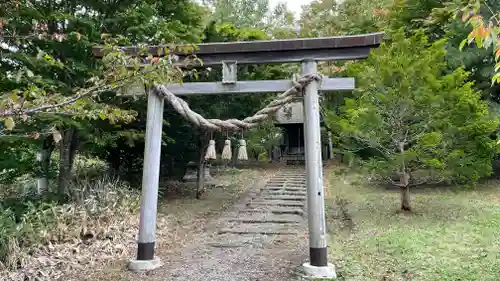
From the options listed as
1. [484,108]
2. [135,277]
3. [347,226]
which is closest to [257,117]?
[135,277]

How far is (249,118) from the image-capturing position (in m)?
4.92

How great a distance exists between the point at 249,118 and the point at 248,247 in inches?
82.5

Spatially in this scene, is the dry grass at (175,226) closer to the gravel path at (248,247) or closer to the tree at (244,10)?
the gravel path at (248,247)

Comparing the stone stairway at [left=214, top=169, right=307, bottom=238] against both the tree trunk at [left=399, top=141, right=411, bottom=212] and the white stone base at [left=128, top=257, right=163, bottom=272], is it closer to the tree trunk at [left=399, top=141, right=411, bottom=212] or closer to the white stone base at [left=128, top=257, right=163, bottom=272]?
the white stone base at [left=128, top=257, right=163, bottom=272]

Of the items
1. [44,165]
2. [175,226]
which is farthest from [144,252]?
[44,165]

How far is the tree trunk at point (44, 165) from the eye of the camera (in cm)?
727

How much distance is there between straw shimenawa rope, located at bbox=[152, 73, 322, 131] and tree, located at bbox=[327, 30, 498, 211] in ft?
9.42

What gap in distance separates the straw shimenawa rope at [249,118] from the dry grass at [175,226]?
2.02 meters

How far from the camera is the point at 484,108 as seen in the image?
26.6ft

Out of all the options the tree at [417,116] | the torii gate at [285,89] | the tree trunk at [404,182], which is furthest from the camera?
the tree trunk at [404,182]

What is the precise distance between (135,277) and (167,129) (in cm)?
549

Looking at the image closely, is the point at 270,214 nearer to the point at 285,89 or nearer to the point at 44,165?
the point at 285,89

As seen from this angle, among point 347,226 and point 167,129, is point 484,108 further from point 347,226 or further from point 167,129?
point 167,129

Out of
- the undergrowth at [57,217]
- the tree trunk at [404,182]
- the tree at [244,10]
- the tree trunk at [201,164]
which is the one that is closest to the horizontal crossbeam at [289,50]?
the undergrowth at [57,217]
